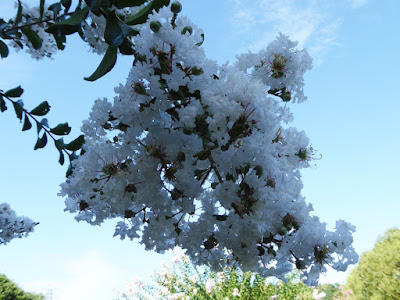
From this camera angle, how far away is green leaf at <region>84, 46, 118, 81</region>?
1.17m

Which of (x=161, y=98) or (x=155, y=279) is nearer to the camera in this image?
(x=161, y=98)

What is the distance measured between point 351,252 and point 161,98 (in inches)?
42.3

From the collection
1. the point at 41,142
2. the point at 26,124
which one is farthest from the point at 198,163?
the point at 26,124

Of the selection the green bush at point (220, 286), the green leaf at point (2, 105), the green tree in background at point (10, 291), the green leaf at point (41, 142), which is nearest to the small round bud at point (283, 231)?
the green leaf at point (41, 142)

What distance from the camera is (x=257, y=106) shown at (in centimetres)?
Result: 136

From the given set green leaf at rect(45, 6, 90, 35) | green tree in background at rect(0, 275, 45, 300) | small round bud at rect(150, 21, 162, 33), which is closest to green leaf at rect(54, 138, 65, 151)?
small round bud at rect(150, 21, 162, 33)

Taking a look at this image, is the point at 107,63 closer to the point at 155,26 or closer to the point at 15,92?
the point at 155,26

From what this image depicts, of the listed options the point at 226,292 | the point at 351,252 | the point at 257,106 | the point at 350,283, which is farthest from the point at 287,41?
the point at 350,283

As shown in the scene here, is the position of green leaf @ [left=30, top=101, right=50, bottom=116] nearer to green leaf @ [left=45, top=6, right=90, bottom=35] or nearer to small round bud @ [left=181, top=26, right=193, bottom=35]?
small round bud @ [left=181, top=26, right=193, bottom=35]

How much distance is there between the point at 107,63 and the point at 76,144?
85 cm

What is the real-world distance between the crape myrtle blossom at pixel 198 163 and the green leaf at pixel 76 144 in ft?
0.15

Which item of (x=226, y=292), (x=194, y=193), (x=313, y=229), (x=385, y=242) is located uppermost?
(x=385, y=242)

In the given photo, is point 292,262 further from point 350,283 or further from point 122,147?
point 350,283

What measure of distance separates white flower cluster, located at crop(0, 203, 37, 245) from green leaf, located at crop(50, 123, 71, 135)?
2609mm
